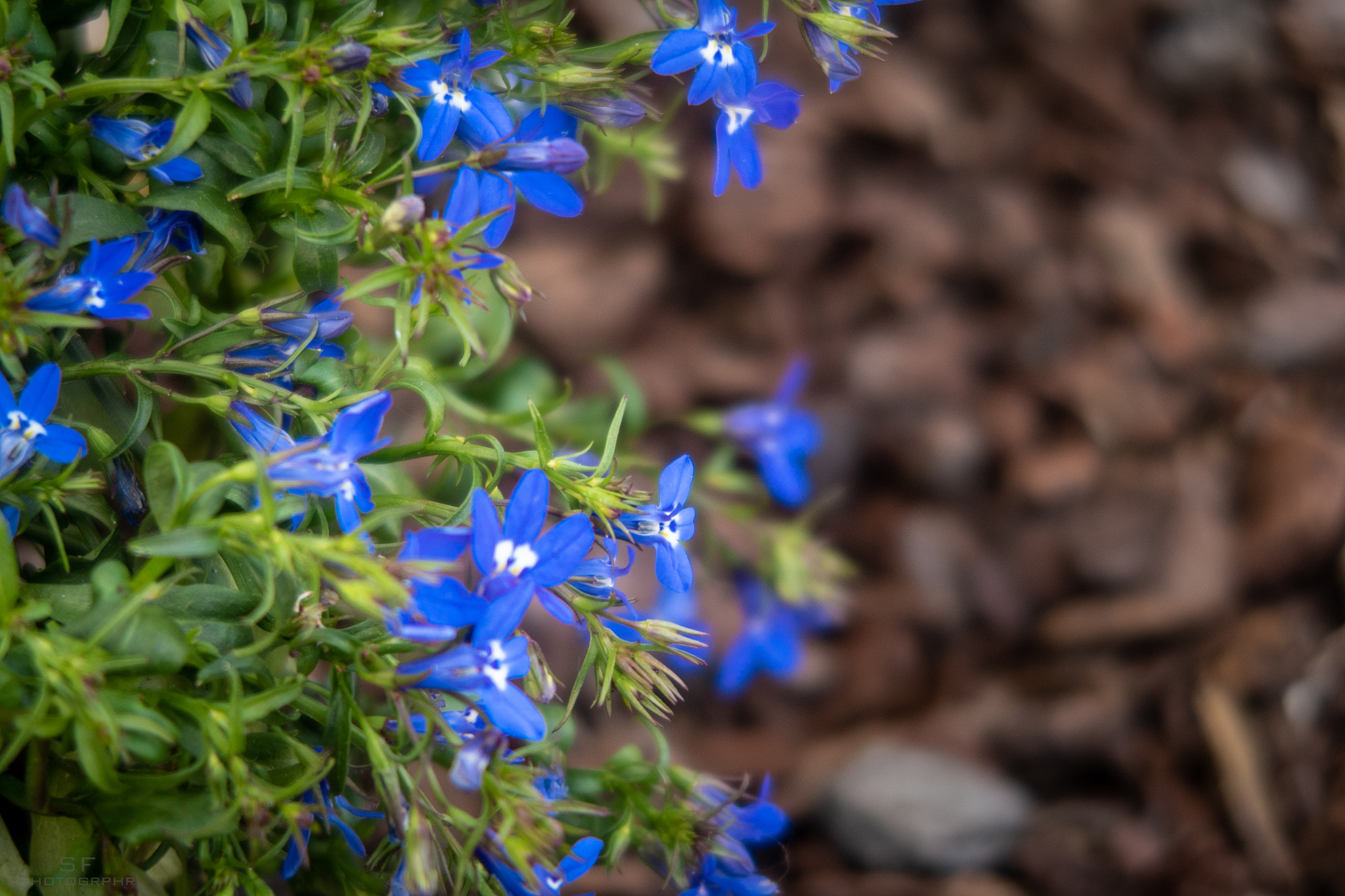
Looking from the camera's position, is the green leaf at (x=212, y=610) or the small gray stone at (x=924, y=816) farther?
the small gray stone at (x=924, y=816)

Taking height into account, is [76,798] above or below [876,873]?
above

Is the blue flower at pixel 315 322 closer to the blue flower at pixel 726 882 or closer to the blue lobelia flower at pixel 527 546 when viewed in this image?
the blue lobelia flower at pixel 527 546

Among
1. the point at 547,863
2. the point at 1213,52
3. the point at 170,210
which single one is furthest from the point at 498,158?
the point at 1213,52

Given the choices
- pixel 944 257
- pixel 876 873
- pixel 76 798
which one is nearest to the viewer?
pixel 76 798

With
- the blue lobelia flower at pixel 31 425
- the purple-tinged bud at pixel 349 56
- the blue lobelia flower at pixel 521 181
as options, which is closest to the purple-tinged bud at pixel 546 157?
the blue lobelia flower at pixel 521 181

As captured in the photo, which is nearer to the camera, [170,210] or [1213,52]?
[170,210]

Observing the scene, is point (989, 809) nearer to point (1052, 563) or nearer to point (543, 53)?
point (1052, 563)

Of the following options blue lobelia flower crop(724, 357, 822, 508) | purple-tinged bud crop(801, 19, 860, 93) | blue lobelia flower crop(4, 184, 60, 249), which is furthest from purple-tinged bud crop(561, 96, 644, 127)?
blue lobelia flower crop(724, 357, 822, 508)
